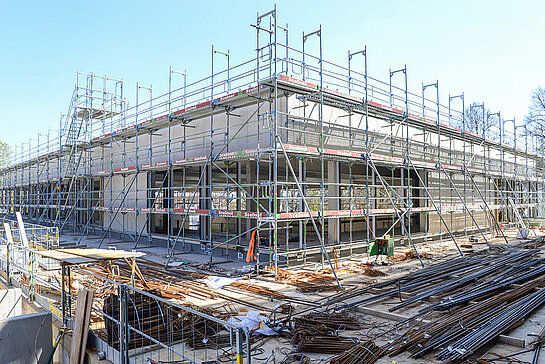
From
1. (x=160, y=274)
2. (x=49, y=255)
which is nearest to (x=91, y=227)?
(x=160, y=274)

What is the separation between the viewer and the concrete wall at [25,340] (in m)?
7.31

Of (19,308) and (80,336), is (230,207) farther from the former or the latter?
(80,336)

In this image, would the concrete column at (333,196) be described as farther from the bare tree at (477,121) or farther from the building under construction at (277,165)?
the bare tree at (477,121)

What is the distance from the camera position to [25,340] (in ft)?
24.3

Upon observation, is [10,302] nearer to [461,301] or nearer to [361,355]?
[361,355]

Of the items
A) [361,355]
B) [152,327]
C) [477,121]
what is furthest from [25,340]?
[477,121]

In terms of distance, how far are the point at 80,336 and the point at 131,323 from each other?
0.97 metres

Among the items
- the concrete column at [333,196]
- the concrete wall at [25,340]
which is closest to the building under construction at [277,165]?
the concrete column at [333,196]

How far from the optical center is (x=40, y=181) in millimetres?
29656

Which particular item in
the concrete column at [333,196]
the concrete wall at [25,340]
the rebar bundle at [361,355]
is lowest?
the concrete wall at [25,340]

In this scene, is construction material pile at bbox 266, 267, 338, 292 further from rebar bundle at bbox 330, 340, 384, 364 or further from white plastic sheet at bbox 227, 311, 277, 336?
rebar bundle at bbox 330, 340, 384, 364

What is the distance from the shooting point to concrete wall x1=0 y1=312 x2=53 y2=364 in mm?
7312

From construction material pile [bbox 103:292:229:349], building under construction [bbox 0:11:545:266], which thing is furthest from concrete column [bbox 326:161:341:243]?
construction material pile [bbox 103:292:229:349]

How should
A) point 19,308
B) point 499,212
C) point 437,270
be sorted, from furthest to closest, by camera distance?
point 499,212
point 437,270
point 19,308
